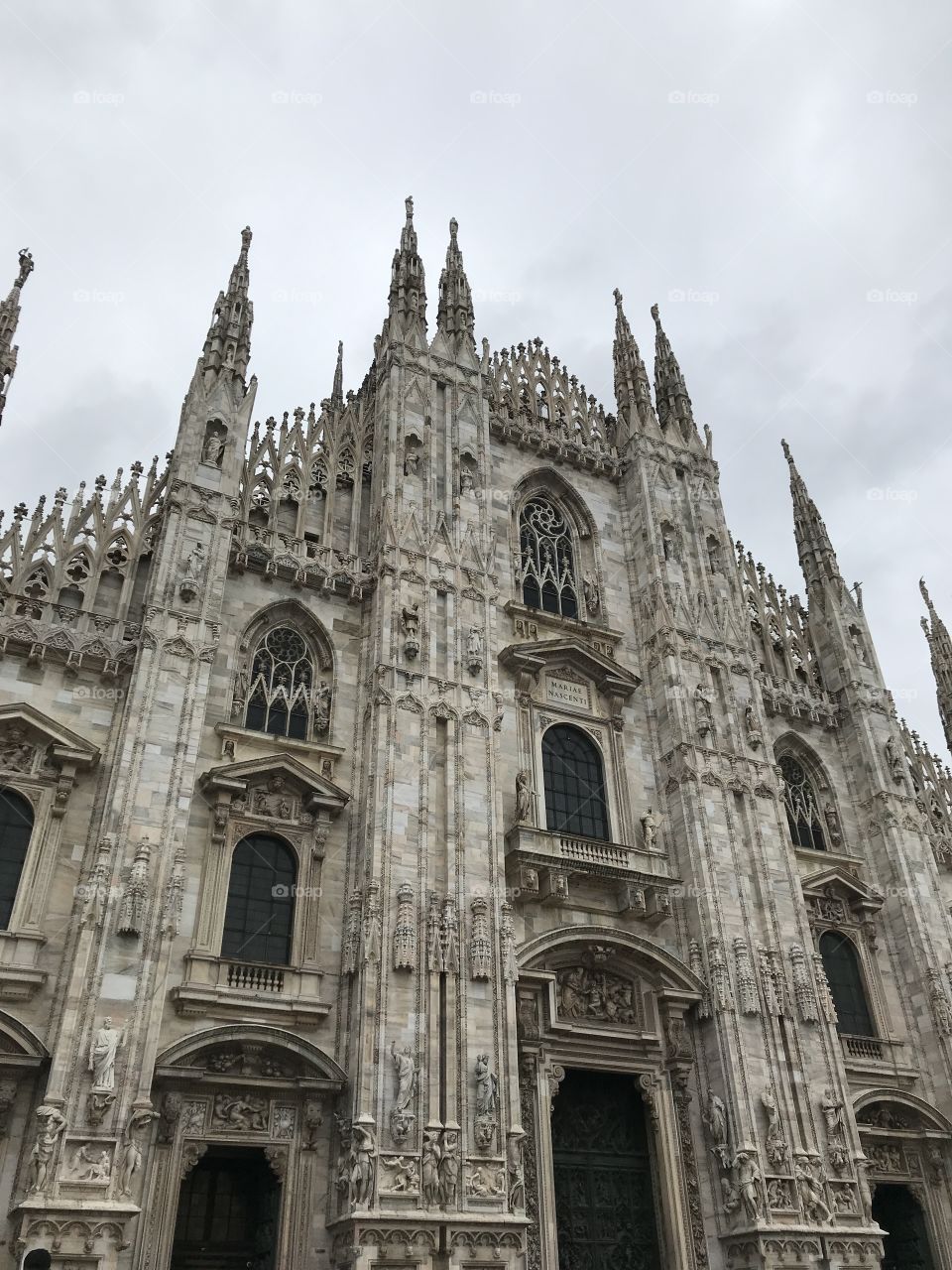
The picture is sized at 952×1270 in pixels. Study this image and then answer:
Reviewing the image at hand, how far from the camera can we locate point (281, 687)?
776 inches

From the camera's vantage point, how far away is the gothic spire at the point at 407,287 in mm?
25516

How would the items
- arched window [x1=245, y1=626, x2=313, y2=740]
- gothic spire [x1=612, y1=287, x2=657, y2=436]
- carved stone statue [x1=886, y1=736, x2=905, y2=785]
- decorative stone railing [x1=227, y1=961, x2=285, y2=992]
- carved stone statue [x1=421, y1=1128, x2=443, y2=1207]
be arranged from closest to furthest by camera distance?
carved stone statue [x1=421, y1=1128, x2=443, y2=1207] < decorative stone railing [x1=227, y1=961, x2=285, y2=992] < arched window [x1=245, y1=626, x2=313, y2=740] < carved stone statue [x1=886, y1=736, x2=905, y2=785] < gothic spire [x1=612, y1=287, x2=657, y2=436]

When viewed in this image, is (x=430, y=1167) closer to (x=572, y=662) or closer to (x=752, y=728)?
(x=572, y=662)

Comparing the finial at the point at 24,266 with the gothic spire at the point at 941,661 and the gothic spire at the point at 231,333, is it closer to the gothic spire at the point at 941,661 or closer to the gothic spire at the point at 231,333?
the gothic spire at the point at 231,333

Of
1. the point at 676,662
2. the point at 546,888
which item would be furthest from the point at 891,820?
the point at 546,888

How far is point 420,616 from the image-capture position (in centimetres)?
2095

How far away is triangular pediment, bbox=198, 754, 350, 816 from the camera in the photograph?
57.5ft

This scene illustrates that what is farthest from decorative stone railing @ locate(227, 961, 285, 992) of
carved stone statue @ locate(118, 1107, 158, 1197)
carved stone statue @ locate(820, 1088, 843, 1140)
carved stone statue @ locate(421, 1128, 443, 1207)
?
carved stone statue @ locate(820, 1088, 843, 1140)

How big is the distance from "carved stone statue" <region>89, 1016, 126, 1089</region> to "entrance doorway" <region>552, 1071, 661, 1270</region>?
8202 mm

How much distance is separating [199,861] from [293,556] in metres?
6.63

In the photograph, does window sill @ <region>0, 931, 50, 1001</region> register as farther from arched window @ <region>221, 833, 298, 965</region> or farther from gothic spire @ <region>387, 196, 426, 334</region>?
gothic spire @ <region>387, 196, 426, 334</region>

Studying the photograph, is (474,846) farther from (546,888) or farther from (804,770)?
(804,770)

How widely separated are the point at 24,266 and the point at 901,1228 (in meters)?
27.0

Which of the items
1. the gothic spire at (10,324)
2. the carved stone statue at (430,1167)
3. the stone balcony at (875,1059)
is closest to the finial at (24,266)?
the gothic spire at (10,324)
